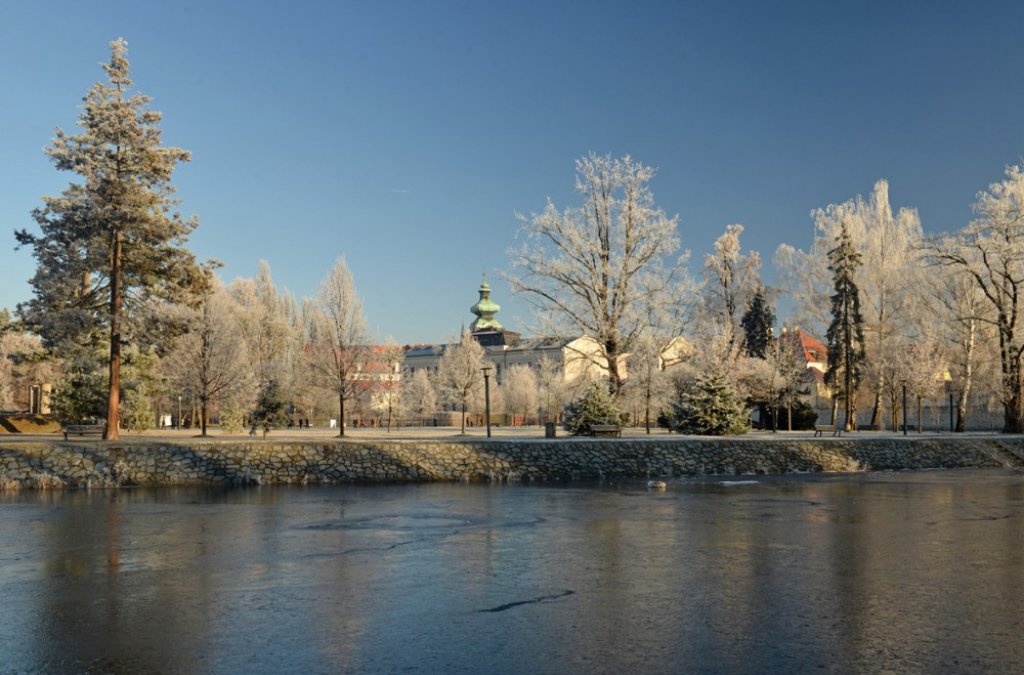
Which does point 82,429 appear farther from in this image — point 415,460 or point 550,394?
point 550,394

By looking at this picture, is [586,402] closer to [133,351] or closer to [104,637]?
[133,351]

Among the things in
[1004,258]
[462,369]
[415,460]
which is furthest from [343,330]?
[1004,258]

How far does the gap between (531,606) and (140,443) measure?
873 inches

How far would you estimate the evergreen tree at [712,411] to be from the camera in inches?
1586

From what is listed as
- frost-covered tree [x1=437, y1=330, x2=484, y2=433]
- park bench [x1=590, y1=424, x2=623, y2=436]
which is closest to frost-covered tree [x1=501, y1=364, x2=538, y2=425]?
frost-covered tree [x1=437, y1=330, x2=484, y2=433]

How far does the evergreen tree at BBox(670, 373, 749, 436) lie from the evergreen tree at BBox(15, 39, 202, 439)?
22615mm

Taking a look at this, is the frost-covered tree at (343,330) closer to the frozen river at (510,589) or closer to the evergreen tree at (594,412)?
the evergreen tree at (594,412)

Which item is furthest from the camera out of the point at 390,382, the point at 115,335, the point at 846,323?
the point at 390,382

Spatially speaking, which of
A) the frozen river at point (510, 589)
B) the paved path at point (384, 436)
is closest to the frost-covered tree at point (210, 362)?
the paved path at point (384, 436)

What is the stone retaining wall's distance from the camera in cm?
2645

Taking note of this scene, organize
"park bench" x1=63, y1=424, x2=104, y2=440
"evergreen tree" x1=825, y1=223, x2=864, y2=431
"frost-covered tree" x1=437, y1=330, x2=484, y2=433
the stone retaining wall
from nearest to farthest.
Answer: the stone retaining wall < "park bench" x1=63, y1=424, x2=104, y2=440 < "evergreen tree" x1=825, y1=223, x2=864, y2=431 < "frost-covered tree" x1=437, y1=330, x2=484, y2=433

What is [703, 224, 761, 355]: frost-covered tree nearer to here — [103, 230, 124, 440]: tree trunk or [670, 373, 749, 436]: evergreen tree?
[670, 373, 749, 436]: evergreen tree

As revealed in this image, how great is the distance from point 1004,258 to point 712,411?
63.2ft

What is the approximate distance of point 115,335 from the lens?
107 ft
